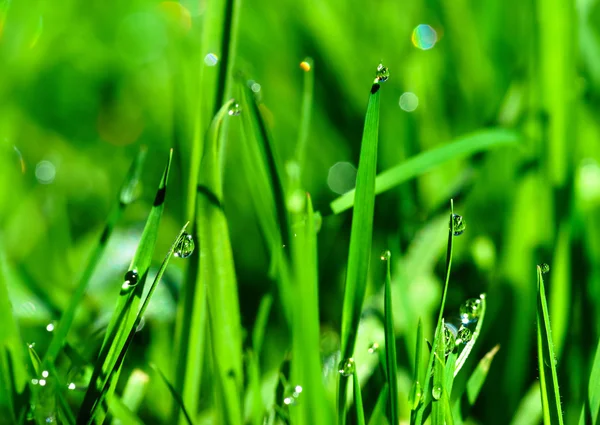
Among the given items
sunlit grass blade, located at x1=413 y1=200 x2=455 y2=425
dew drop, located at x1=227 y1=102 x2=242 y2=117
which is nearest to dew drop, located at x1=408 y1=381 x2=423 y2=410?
sunlit grass blade, located at x1=413 y1=200 x2=455 y2=425

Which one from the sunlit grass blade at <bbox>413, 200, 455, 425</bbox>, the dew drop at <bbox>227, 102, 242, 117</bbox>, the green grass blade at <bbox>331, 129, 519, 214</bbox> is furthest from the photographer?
the green grass blade at <bbox>331, 129, 519, 214</bbox>

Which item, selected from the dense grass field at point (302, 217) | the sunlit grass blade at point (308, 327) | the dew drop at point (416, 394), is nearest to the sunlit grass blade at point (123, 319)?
the dense grass field at point (302, 217)

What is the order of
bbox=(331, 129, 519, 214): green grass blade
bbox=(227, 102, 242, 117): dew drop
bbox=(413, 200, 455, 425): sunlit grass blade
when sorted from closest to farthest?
bbox=(413, 200, 455, 425): sunlit grass blade
bbox=(227, 102, 242, 117): dew drop
bbox=(331, 129, 519, 214): green grass blade

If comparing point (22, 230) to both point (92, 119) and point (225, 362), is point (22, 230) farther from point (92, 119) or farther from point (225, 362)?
point (225, 362)

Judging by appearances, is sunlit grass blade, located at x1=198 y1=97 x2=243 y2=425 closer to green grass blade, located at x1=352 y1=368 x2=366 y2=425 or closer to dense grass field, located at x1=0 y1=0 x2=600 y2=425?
dense grass field, located at x1=0 y1=0 x2=600 y2=425

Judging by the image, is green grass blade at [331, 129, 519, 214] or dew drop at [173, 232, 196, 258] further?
green grass blade at [331, 129, 519, 214]

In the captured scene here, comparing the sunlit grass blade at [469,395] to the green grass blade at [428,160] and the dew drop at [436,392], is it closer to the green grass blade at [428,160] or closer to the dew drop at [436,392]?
the dew drop at [436,392]
